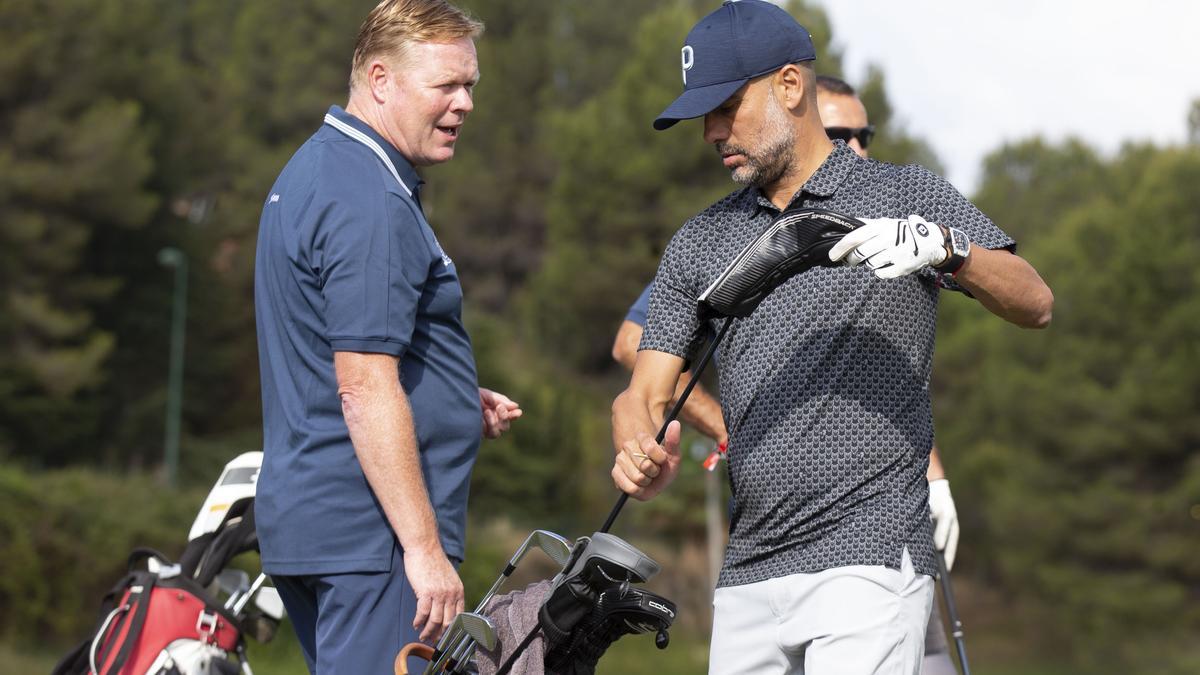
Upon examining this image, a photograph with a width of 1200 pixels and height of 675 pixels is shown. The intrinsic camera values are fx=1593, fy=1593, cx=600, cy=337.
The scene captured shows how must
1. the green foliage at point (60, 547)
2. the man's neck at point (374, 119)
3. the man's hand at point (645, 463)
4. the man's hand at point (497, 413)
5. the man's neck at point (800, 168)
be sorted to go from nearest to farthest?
1. the man's hand at point (645, 463)
2. the man's neck at point (374, 119)
3. the man's neck at point (800, 168)
4. the man's hand at point (497, 413)
5. the green foliage at point (60, 547)

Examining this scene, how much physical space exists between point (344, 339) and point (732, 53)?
121 cm

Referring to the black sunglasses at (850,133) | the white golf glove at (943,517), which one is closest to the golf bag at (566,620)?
the white golf glove at (943,517)

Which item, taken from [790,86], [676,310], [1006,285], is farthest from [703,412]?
[1006,285]

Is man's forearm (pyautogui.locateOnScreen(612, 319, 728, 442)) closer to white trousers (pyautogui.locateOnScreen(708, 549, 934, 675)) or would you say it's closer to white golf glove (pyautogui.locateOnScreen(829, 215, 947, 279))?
white trousers (pyautogui.locateOnScreen(708, 549, 934, 675))

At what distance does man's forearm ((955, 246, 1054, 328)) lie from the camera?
3.69 metres

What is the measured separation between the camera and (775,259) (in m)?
3.56

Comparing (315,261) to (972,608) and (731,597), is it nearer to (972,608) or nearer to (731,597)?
(731,597)

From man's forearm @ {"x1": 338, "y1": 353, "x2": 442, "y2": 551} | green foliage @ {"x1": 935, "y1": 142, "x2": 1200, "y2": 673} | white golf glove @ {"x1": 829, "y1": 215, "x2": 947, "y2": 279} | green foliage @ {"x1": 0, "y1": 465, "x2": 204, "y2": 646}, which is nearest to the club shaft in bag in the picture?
white golf glove @ {"x1": 829, "y1": 215, "x2": 947, "y2": 279}

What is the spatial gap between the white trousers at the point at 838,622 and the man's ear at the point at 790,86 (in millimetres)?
1157

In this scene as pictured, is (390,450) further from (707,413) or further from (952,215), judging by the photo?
(707,413)

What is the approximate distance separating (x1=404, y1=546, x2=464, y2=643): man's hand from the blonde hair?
1.20 m

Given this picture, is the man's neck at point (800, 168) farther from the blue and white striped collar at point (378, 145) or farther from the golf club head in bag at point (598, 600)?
the golf club head in bag at point (598, 600)

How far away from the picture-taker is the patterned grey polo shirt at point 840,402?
3.79 m

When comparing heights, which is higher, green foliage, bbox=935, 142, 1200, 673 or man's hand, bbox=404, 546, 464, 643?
man's hand, bbox=404, 546, 464, 643
